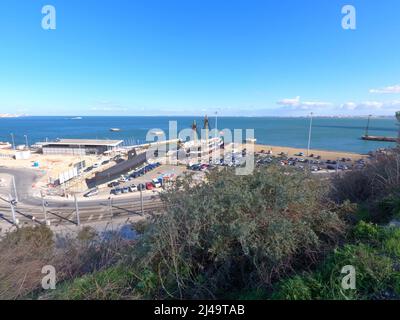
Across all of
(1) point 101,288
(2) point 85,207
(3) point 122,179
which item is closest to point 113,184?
(3) point 122,179

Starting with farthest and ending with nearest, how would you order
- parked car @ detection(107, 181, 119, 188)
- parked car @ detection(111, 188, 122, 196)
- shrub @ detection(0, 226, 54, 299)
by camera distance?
parked car @ detection(107, 181, 119, 188), parked car @ detection(111, 188, 122, 196), shrub @ detection(0, 226, 54, 299)

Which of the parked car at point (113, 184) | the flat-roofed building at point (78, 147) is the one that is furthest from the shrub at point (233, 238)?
the flat-roofed building at point (78, 147)

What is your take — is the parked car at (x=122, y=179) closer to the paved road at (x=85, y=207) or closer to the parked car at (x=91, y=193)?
the parked car at (x=91, y=193)

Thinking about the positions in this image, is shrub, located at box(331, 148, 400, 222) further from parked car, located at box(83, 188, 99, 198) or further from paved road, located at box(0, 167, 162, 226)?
parked car, located at box(83, 188, 99, 198)

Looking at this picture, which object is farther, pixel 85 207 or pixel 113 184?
pixel 113 184

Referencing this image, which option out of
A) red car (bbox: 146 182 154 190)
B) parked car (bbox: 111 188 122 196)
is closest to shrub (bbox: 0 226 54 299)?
parked car (bbox: 111 188 122 196)

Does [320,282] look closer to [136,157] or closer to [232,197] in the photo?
[232,197]

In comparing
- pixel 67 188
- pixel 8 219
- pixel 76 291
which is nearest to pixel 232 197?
pixel 76 291
